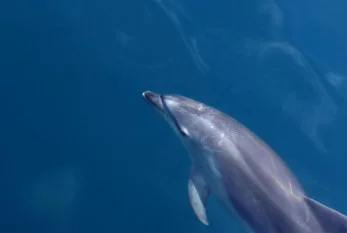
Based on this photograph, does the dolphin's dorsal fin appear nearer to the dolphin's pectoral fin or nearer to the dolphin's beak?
the dolphin's pectoral fin

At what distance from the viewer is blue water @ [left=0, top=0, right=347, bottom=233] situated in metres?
9.05

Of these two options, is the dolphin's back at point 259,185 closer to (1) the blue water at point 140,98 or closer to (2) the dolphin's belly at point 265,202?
(2) the dolphin's belly at point 265,202

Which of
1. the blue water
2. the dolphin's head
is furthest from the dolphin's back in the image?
the blue water

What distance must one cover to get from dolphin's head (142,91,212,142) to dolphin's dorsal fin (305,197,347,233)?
169cm

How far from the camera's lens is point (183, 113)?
6848 millimetres

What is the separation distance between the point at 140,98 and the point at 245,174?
165 inches

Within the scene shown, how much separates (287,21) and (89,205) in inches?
252

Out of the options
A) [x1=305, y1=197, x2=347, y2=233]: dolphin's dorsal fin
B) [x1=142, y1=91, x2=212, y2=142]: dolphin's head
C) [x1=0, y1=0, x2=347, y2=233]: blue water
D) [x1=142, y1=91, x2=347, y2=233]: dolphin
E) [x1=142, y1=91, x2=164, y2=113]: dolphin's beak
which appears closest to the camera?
[x1=305, y1=197, x2=347, y2=233]: dolphin's dorsal fin

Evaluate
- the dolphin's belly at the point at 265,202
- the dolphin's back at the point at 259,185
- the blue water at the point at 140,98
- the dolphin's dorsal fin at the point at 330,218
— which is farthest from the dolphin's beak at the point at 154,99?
the blue water at the point at 140,98

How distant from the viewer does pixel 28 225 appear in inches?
340

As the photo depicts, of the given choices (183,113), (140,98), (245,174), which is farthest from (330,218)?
(140,98)

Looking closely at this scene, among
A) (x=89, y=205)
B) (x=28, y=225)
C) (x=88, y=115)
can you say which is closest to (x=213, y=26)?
(x=88, y=115)

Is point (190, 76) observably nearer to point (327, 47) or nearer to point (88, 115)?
point (88, 115)

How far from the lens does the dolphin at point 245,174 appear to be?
5.94 meters
